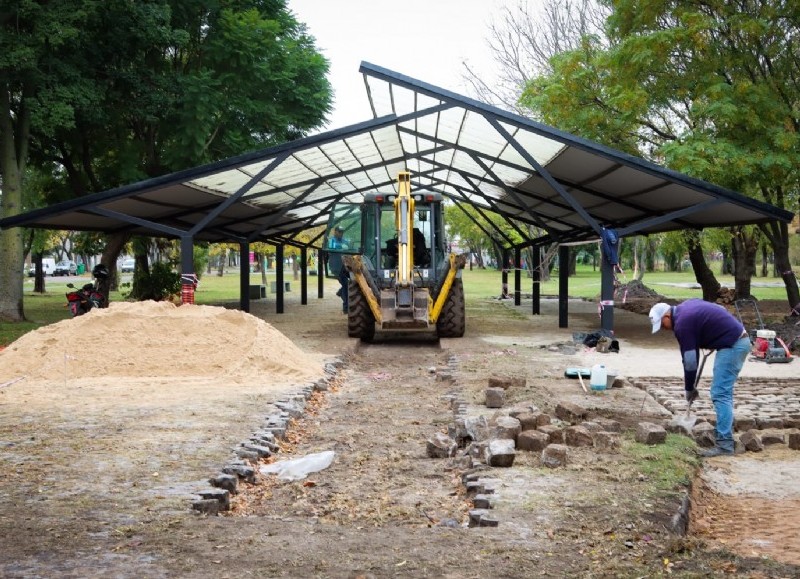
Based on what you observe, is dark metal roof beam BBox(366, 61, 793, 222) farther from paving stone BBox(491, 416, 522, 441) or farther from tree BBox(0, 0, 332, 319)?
tree BBox(0, 0, 332, 319)

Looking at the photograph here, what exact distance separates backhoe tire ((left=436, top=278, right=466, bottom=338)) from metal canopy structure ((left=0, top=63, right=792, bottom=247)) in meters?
3.10

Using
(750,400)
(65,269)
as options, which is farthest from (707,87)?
(65,269)

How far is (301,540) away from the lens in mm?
5418

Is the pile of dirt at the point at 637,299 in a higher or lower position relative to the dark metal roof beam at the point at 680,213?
lower

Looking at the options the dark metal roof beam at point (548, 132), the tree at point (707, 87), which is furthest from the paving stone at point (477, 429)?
the tree at point (707, 87)

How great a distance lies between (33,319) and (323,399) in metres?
14.3

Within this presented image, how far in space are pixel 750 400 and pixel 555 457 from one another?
4.41m

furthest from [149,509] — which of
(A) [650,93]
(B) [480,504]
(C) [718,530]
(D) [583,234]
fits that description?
(D) [583,234]

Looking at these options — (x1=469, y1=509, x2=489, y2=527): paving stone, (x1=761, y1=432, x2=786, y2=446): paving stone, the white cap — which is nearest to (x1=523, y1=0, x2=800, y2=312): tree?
(x1=761, y1=432, x2=786, y2=446): paving stone

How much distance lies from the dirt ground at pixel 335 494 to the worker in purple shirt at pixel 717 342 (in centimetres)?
35

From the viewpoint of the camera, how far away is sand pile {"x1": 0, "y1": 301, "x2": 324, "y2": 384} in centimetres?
1233

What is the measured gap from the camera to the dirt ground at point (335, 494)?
16.4 feet

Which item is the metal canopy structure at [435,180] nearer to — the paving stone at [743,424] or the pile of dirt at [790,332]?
the pile of dirt at [790,332]

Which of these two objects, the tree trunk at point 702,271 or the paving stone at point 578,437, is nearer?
the paving stone at point 578,437
